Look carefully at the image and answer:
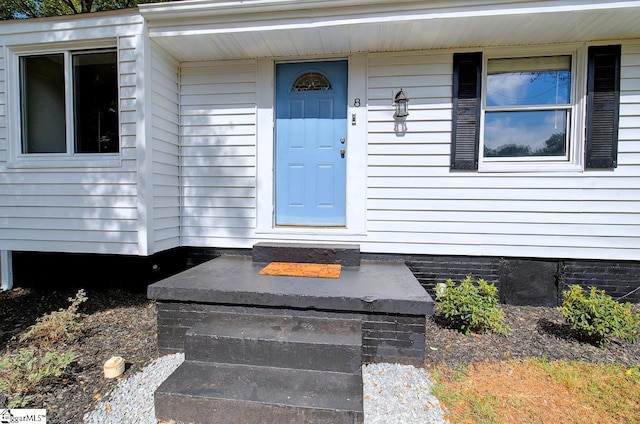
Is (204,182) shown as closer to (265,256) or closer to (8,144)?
(265,256)

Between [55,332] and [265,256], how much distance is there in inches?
75.8

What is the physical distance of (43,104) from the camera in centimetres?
372

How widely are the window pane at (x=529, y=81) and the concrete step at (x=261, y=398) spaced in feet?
10.9

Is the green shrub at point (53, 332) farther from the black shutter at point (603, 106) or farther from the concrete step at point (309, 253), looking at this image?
the black shutter at point (603, 106)

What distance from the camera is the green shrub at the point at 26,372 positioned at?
77.8 inches

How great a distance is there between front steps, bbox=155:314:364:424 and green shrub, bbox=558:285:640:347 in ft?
6.37

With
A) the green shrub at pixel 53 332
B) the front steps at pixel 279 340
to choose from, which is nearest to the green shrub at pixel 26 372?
the green shrub at pixel 53 332

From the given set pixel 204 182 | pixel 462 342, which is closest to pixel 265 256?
pixel 204 182

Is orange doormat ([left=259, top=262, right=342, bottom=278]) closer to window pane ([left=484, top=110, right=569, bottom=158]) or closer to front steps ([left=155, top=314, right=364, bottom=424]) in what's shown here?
front steps ([left=155, top=314, right=364, bottom=424])

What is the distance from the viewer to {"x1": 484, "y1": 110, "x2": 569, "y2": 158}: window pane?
11.6 ft

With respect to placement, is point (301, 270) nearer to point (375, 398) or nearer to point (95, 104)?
point (375, 398)

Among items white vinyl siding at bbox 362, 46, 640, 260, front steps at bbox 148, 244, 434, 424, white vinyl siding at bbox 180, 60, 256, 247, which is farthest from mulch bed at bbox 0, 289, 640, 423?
white vinyl siding at bbox 180, 60, 256, 247

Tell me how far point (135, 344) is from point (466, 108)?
12.9ft

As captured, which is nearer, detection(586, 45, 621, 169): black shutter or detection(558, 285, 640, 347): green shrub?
detection(558, 285, 640, 347): green shrub
